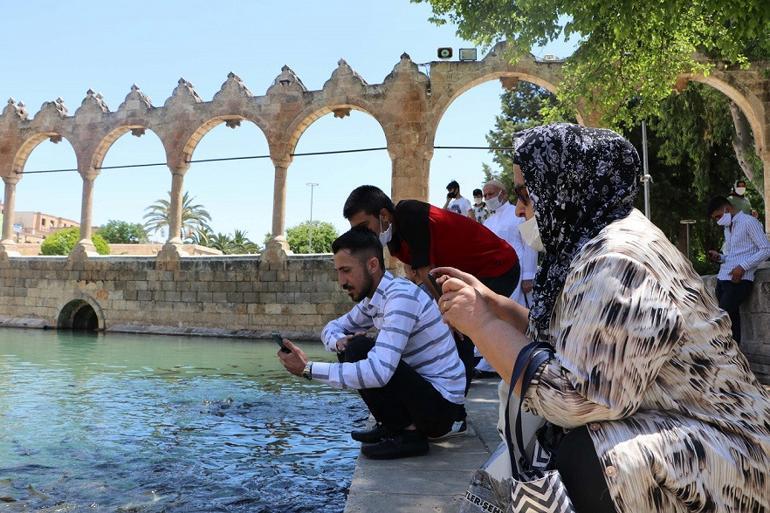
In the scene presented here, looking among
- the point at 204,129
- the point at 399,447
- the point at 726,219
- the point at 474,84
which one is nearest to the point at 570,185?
the point at 399,447

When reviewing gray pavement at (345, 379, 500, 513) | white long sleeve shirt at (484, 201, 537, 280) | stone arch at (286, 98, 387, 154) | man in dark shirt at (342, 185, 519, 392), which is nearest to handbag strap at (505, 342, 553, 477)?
gray pavement at (345, 379, 500, 513)

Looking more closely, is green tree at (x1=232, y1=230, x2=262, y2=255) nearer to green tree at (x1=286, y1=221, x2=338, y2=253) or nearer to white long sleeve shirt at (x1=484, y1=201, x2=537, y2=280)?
green tree at (x1=286, y1=221, x2=338, y2=253)

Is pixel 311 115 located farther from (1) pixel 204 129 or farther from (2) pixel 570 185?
(2) pixel 570 185

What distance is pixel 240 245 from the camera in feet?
199

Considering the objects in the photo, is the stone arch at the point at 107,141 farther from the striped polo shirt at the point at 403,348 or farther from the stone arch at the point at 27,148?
the striped polo shirt at the point at 403,348

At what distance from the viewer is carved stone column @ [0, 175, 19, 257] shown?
738 inches

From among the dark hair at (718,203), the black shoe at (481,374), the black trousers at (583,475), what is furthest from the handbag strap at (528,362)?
the dark hair at (718,203)

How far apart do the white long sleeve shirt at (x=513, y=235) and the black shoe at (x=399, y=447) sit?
331 centimetres

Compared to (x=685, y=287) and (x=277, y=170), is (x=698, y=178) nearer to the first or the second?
(x=277, y=170)

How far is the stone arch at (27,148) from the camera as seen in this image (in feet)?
61.4

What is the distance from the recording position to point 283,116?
15875mm

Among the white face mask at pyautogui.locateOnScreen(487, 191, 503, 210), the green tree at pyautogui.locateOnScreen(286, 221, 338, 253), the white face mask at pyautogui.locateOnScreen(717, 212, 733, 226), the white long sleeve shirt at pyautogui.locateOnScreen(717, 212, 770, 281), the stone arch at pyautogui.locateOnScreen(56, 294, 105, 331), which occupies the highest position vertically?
the green tree at pyautogui.locateOnScreen(286, 221, 338, 253)

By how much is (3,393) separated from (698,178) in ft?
56.4

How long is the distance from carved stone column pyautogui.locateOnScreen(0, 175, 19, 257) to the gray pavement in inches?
768
